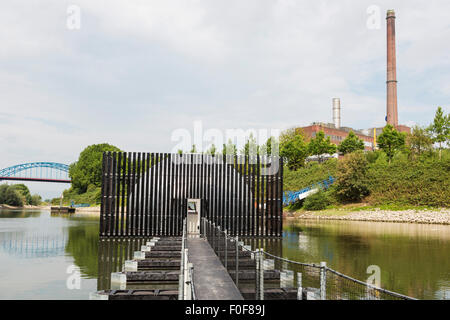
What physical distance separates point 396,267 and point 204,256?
5863 millimetres

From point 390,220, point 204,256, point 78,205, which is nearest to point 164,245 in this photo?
point 204,256

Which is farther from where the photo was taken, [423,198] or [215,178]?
[423,198]

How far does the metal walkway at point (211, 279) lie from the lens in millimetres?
7324

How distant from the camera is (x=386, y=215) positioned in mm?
33531

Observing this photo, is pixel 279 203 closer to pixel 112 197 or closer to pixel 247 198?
pixel 247 198

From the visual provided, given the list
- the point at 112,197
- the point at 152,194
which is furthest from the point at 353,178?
the point at 112,197

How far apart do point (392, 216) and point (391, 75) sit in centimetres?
3580

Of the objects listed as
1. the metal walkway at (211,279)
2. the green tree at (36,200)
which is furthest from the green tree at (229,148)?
the green tree at (36,200)

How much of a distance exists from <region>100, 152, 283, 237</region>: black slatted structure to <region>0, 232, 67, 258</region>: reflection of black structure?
2.55 metres

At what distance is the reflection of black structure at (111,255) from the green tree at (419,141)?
122 ft

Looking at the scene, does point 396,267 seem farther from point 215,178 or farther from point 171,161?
point 171,161

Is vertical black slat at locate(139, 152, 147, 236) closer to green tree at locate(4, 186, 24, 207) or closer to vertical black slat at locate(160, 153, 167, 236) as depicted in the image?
vertical black slat at locate(160, 153, 167, 236)

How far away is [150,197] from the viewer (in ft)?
65.7

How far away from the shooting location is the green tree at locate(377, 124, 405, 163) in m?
50.5
